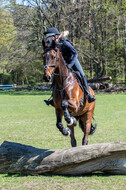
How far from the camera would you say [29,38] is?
122 ft

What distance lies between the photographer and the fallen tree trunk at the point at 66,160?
5953 millimetres

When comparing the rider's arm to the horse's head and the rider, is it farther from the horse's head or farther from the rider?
the horse's head

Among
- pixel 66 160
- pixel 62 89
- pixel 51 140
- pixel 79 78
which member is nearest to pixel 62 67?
pixel 62 89

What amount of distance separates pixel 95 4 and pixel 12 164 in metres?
30.9

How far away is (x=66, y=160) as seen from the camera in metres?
6.10

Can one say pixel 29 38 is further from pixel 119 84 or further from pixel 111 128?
pixel 111 128

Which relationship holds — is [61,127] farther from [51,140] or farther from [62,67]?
[51,140]

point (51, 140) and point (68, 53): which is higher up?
point (68, 53)

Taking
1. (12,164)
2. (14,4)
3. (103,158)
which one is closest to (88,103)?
(103,158)

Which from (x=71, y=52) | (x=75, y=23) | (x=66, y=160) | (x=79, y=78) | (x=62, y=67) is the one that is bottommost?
(x=66, y=160)

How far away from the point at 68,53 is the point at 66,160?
286 cm

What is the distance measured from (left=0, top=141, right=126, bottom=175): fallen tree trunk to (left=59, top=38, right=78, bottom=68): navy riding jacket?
2288 mm

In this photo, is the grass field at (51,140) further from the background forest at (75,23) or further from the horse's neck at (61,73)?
the background forest at (75,23)

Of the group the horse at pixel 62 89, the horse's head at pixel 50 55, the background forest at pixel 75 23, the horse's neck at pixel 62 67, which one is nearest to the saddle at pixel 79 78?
the horse at pixel 62 89
